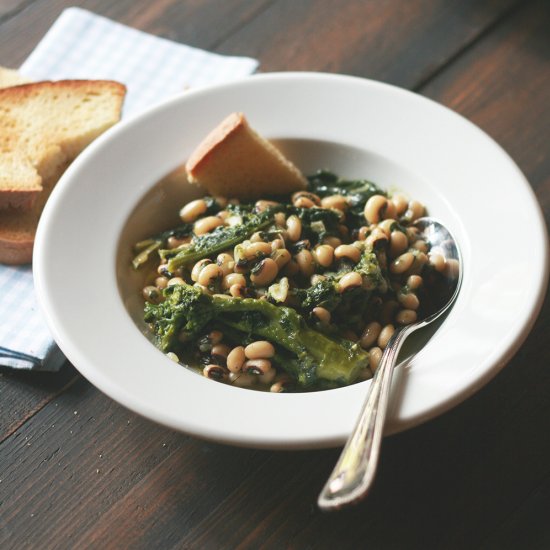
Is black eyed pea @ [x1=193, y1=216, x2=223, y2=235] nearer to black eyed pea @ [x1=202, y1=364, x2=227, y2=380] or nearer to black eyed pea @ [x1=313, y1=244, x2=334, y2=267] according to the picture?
black eyed pea @ [x1=313, y1=244, x2=334, y2=267]

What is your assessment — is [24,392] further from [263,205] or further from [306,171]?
[306,171]

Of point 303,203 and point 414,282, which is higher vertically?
point 303,203

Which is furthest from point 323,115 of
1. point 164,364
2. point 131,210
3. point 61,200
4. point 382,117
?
point 164,364

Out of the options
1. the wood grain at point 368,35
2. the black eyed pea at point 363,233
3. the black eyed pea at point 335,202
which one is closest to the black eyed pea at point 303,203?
the black eyed pea at point 335,202

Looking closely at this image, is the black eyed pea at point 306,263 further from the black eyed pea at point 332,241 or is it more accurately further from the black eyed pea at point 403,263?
the black eyed pea at point 403,263

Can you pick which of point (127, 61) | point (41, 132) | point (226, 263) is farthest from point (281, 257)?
point (127, 61)

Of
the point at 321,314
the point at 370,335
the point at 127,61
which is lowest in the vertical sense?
the point at 370,335

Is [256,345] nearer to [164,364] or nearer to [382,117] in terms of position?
[164,364]
